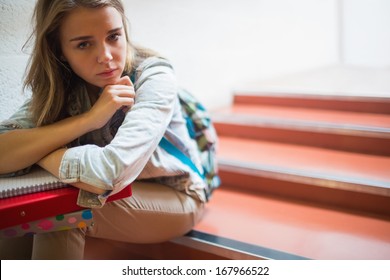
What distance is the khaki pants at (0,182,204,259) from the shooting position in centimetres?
106

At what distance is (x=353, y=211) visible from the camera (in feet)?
5.57

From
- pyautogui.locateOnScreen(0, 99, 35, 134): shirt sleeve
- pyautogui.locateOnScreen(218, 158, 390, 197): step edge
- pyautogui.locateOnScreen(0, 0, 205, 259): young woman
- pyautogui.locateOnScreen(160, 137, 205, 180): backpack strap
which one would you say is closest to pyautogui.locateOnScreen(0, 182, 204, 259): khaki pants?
pyautogui.locateOnScreen(0, 0, 205, 259): young woman

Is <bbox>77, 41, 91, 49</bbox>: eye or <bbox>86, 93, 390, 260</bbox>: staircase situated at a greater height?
<bbox>77, 41, 91, 49</bbox>: eye

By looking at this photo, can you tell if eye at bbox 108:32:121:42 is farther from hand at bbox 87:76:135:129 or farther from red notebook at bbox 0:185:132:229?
red notebook at bbox 0:185:132:229

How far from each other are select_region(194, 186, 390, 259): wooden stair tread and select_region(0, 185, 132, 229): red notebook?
72 centimetres

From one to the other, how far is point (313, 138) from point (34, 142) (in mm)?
1594

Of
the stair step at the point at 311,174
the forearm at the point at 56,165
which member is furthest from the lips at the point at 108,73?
the stair step at the point at 311,174

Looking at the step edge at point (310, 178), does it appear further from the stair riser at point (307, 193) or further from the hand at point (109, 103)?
the hand at point (109, 103)

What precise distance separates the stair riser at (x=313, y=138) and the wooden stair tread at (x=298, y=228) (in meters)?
0.49

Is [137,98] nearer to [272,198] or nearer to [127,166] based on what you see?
[127,166]

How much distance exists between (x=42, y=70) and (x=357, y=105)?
76.4 inches

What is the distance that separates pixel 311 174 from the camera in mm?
1783

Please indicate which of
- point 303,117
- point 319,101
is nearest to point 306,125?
point 303,117
